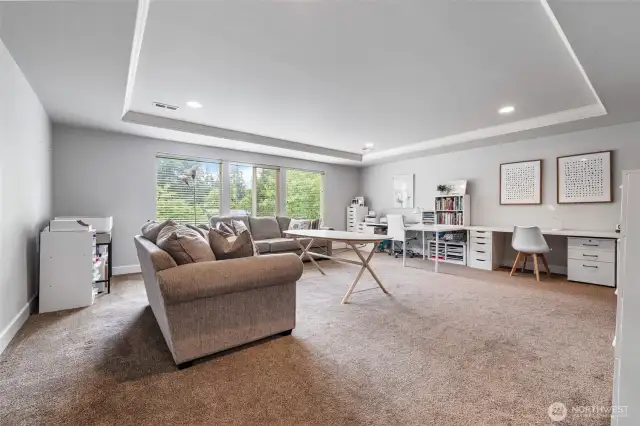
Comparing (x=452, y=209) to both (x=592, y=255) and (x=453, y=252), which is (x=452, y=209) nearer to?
(x=453, y=252)

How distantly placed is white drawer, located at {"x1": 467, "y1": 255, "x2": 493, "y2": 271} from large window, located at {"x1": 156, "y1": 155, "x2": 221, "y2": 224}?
15.7ft

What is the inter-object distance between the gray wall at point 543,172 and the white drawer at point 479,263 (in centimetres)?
80

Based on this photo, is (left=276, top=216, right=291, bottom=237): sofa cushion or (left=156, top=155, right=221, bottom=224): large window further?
(left=276, top=216, right=291, bottom=237): sofa cushion

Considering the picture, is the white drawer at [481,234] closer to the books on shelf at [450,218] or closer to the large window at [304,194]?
the books on shelf at [450,218]

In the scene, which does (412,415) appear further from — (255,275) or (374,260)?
(374,260)

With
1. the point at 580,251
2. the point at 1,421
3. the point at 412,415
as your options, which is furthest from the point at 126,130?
the point at 580,251

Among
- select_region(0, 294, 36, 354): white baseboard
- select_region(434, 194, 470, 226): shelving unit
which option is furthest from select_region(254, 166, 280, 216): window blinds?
select_region(0, 294, 36, 354): white baseboard

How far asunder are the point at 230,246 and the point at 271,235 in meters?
3.42

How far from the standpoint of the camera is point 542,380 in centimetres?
167

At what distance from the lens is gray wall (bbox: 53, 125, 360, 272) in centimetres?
416

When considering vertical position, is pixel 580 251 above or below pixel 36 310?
above

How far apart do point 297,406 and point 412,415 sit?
548 millimetres

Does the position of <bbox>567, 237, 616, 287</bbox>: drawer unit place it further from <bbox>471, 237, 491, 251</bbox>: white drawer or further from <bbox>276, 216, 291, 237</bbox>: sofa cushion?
<bbox>276, 216, 291, 237</bbox>: sofa cushion

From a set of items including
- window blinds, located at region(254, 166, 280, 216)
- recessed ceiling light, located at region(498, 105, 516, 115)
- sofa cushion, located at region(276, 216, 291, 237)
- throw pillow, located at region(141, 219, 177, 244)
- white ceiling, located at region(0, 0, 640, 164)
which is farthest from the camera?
window blinds, located at region(254, 166, 280, 216)
